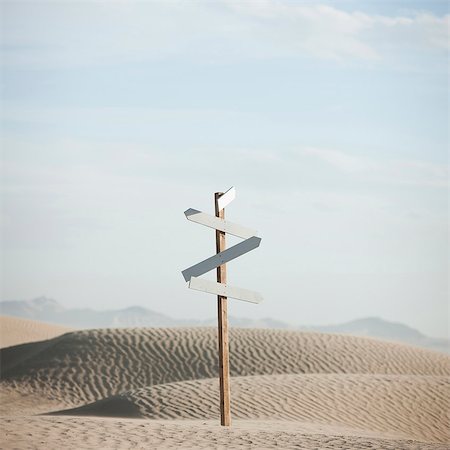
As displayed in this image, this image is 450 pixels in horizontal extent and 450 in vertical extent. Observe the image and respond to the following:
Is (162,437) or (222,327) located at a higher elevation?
(222,327)

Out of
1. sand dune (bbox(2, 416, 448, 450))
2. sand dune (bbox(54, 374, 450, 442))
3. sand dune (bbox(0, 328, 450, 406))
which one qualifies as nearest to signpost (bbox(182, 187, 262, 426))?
sand dune (bbox(2, 416, 448, 450))

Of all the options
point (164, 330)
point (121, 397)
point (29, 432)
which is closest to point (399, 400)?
point (121, 397)

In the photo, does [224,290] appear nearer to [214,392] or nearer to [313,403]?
[214,392]

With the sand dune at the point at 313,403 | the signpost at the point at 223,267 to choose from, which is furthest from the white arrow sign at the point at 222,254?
the sand dune at the point at 313,403

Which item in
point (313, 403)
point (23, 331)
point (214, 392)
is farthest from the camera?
point (23, 331)

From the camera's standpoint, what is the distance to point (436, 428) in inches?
757

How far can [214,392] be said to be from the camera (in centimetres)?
1955

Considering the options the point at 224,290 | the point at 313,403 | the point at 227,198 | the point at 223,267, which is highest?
the point at 227,198

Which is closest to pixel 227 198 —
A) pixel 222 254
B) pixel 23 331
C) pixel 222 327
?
pixel 222 254

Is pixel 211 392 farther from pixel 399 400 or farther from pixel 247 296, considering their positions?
pixel 247 296

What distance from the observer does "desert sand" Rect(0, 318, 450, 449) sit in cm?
1384

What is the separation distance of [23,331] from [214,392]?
988 inches

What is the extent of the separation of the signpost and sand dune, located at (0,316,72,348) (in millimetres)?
27186

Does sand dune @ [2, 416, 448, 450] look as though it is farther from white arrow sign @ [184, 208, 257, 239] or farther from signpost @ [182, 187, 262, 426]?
white arrow sign @ [184, 208, 257, 239]
